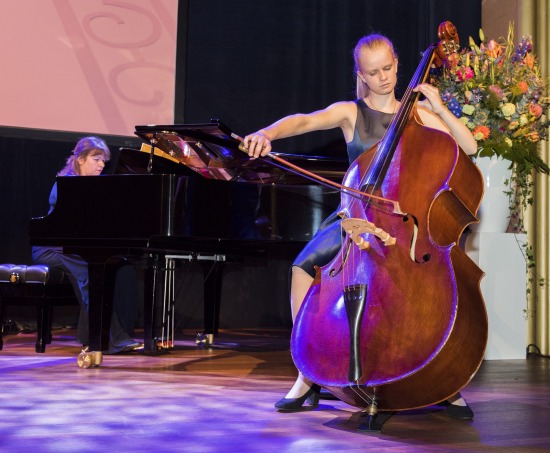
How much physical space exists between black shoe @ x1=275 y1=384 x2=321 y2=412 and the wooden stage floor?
0.13 feet

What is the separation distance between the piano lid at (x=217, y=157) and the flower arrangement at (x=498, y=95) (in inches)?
29.1

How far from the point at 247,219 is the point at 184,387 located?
3.70 feet

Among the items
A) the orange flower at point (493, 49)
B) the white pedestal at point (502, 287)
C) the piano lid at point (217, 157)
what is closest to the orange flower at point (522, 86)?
the orange flower at point (493, 49)

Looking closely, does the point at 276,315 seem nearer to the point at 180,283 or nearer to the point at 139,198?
the point at 180,283

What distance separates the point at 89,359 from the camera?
11.5 feet

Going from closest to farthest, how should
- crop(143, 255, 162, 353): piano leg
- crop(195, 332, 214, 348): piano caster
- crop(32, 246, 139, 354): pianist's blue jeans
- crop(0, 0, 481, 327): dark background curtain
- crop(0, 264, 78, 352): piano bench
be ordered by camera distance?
crop(143, 255, 162, 353): piano leg
crop(32, 246, 139, 354): pianist's blue jeans
crop(0, 264, 78, 352): piano bench
crop(195, 332, 214, 348): piano caster
crop(0, 0, 481, 327): dark background curtain

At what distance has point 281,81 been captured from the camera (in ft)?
20.3

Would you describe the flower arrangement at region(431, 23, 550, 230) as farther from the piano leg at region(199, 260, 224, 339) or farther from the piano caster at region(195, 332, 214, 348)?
the piano caster at region(195, 332, 214, 348)

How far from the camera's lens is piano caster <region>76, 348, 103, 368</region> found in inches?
138

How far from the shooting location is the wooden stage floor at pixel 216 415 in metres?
1.96

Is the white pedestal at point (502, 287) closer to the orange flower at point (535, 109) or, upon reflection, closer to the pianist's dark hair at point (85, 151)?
the orange flower at point (535, 109)

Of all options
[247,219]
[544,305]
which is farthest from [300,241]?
[544,305]

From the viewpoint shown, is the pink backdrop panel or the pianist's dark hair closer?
the pianist's dark hair

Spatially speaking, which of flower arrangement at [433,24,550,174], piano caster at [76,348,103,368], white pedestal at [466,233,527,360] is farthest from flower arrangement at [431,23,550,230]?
piano caster at [76,348,103,368]
